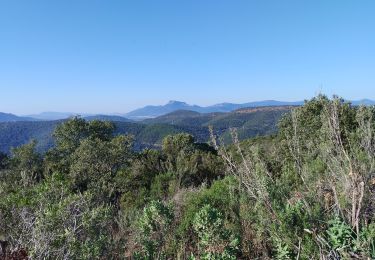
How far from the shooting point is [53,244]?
4215 millimetres

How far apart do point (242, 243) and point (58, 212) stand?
2625 mm

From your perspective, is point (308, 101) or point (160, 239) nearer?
point (160, 239)

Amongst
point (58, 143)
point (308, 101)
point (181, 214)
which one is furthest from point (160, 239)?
point (58, 143)

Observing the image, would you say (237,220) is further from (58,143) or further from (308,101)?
(58,143)

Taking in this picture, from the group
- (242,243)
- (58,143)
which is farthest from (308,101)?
(58,143)

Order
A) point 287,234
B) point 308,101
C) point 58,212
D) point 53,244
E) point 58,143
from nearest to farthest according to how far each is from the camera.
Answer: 1. point 287,234
2. point 53,244
3. point 58,212
4. point 308,101
5. point 58,143

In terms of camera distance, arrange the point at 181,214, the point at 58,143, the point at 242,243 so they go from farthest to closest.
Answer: the point at 58,143, the point at 181,214, the point at 242,243

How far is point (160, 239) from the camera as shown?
4957 millimetres

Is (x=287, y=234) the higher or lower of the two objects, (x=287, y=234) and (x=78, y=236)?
the higher

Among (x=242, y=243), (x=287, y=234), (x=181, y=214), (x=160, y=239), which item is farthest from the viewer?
(x=181, y=214)

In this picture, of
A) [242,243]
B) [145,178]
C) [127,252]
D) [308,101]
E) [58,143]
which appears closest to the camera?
[242,243]

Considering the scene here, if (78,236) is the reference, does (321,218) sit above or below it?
above

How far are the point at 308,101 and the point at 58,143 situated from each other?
34.0 m

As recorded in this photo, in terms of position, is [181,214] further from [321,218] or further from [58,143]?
[58,143]
